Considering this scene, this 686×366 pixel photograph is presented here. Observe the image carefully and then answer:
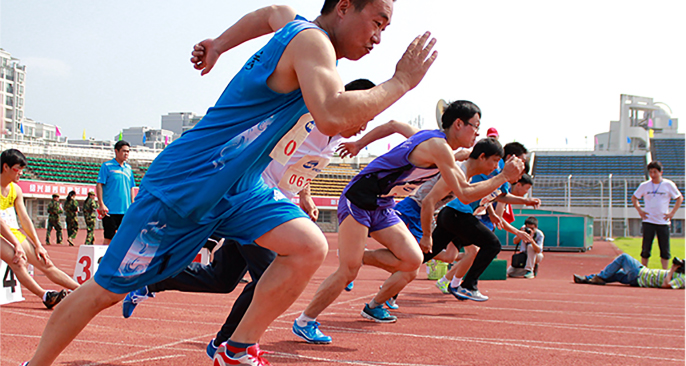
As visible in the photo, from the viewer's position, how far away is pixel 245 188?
Result: 2475 millimetres

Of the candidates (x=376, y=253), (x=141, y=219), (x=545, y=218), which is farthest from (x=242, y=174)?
(x=545, y=218)

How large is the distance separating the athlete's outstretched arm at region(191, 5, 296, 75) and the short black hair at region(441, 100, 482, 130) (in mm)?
2671

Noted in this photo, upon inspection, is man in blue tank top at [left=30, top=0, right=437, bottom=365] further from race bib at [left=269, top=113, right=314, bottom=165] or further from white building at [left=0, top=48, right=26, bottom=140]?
white building at [left=0, top=48, right=26, bottom=140]

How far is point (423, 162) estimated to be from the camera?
4.59 m

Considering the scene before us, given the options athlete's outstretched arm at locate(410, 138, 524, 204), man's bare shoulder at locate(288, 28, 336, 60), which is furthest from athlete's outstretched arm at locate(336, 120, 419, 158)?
man's bare shoulder at locate(288, 28, 336, 60)

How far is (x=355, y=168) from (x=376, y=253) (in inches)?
2244

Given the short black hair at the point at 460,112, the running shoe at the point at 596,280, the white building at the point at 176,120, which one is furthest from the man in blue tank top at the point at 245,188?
the white building at the point at 176,120

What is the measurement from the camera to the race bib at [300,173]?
13.0 feet

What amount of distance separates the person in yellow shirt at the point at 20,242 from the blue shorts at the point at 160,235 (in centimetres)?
337

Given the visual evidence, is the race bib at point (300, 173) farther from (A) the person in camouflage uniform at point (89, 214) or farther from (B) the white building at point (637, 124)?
(B) the white building at point (637, 124)

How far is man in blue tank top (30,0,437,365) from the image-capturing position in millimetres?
2270

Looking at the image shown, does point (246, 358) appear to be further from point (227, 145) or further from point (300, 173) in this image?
point (300, 173)

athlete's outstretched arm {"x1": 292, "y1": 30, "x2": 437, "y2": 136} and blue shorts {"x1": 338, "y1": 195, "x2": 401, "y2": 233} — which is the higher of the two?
athlete's outstretched arm {"x1": 292, "y1": 30, "x2": 437, "y2": 136}

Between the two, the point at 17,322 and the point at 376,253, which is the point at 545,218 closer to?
the point at 376,253
